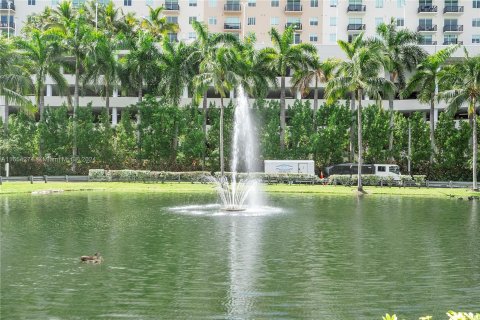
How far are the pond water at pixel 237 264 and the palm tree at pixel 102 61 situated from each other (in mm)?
39330

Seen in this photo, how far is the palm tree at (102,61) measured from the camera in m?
77.8

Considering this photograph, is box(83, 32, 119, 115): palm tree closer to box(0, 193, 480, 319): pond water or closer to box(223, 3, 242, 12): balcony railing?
box(0, 193, 480, 319): pond water

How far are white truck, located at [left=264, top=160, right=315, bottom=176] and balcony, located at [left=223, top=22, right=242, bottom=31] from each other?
46144 millimetres

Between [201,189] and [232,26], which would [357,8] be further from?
[201,189]

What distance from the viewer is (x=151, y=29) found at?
97.9 meters

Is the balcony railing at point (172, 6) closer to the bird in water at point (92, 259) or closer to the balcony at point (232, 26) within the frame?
the balcony at point (232, 26)

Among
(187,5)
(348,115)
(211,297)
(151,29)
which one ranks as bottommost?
(211,297)

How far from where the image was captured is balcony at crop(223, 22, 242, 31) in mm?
117519

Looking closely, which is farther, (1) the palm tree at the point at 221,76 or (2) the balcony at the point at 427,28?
(2) the balcony at the point at 427,28

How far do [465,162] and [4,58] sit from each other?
157 feet

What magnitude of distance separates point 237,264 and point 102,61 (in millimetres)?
58993

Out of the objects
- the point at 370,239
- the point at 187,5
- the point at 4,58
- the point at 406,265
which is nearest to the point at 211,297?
the point at 406,265

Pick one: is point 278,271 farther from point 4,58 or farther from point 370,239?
point 4,58

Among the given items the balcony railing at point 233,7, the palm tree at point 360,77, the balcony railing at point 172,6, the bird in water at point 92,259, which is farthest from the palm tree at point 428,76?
the bird in water at point 92,259
